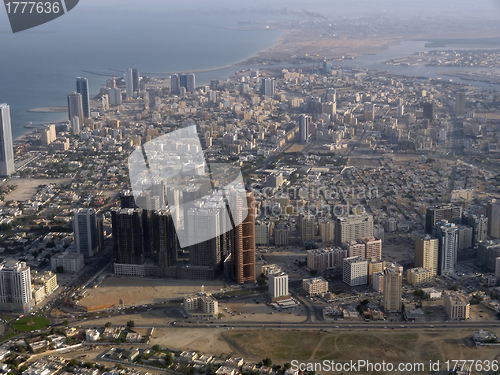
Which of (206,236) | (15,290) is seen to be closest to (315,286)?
(206,236)

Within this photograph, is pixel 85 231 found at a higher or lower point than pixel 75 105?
lower

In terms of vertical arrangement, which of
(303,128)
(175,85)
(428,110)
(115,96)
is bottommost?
(303,128)

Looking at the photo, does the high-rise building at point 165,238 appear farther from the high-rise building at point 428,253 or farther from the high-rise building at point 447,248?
the high-rise building at point 447,248

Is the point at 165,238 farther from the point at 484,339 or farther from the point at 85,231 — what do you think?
the point at 484,339

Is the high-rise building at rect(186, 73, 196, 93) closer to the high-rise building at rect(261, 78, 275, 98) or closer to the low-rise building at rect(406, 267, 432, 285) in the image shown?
the high-rise building at rect(261, 78, 275, 98)

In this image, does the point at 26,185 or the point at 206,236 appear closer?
the point at 206,236

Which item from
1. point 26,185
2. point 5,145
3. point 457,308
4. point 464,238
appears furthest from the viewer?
point 5,145

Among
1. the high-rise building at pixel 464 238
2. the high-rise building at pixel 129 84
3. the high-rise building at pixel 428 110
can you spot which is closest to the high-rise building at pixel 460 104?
the high-rise building at pixel 428 110
